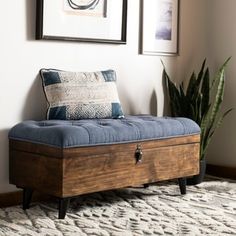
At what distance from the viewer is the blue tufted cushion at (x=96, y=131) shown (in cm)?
274

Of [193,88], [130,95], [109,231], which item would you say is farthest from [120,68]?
[109,231]

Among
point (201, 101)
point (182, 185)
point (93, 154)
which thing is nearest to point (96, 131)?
point (93, 154)

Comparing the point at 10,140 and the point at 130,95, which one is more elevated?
the point at 130,95

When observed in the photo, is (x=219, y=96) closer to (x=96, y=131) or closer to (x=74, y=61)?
(x=74, y=61)

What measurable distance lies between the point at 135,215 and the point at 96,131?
531 millimetres

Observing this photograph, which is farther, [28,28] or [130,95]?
[130,95]

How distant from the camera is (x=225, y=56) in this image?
411 cm

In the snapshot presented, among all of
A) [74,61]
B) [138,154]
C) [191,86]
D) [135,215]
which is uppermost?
[74,61]

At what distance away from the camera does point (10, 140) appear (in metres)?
3.06

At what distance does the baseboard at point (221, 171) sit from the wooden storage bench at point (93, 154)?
0.82 meters

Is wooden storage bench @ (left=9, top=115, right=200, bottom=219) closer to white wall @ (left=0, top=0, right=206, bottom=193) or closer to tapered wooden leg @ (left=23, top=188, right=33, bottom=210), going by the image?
tapered wooden leg @ (left=23, top=188, right=33, bottom=210)

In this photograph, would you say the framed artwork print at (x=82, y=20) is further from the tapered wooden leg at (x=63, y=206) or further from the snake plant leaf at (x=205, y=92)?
the tapered wooden leg at (x=63, y=206)

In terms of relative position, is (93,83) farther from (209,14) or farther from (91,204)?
(209,14)

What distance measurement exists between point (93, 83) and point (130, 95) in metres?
0.51
